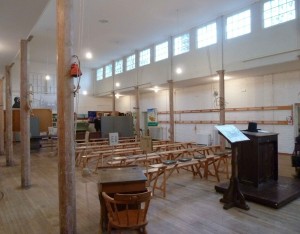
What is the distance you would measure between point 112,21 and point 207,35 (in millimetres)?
3865

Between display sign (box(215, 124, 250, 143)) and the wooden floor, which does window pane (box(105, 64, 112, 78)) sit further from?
display sign (box(215, 124, 250, 143))

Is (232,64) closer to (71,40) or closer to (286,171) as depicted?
(286,171)

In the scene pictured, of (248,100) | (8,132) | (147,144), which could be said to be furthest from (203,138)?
(8,132)

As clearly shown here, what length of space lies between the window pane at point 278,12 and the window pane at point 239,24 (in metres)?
0.62

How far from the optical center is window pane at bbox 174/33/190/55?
420 inches

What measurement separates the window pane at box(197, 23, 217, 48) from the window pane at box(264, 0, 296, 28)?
2.02m

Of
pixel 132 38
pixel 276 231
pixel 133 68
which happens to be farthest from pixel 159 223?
pixel 133 68

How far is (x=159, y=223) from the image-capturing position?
340 cm

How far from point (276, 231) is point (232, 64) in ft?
22.0

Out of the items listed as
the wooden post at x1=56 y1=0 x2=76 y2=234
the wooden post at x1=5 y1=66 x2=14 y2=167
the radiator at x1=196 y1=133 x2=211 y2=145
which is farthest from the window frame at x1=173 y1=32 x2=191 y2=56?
the wooden post at x1=56 y1=0 x2=76 y2=234

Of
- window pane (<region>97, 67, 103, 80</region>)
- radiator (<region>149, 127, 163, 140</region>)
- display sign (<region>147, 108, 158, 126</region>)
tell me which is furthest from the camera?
window pane (<region>97, 67, 103, 80</region>)

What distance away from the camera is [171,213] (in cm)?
376

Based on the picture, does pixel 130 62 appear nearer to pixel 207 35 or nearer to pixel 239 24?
pixel 207 35

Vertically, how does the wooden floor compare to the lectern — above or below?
below
